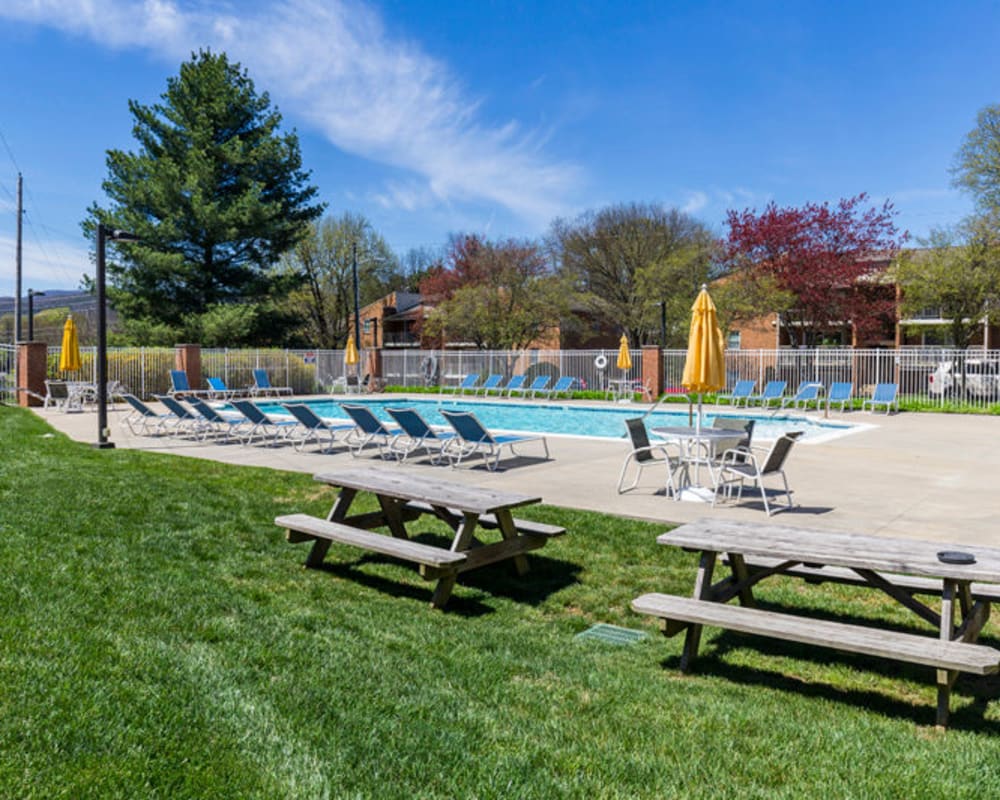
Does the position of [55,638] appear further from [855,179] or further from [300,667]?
[855,179]

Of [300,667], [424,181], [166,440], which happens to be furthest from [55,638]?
[424,181]

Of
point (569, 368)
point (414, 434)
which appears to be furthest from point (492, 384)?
point (414, 434)

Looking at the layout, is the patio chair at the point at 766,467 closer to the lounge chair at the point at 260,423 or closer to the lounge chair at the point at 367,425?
the lounge chair at the point at 367,425

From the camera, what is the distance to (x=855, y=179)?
2970 cm

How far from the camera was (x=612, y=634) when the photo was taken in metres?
4.29

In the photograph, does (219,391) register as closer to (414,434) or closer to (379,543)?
(414,434)

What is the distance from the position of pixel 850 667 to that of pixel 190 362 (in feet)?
84.0

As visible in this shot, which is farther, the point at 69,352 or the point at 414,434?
the point at 69,352

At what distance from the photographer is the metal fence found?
22094mm

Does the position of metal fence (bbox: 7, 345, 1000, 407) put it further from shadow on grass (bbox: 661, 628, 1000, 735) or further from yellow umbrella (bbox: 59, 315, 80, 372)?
shadow on grass (bbox: 661, 628, 1000, 735)

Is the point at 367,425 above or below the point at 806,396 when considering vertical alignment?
below

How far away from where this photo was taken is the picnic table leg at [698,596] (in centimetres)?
377

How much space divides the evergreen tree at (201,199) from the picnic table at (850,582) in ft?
100

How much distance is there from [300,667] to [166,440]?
11029 mm
